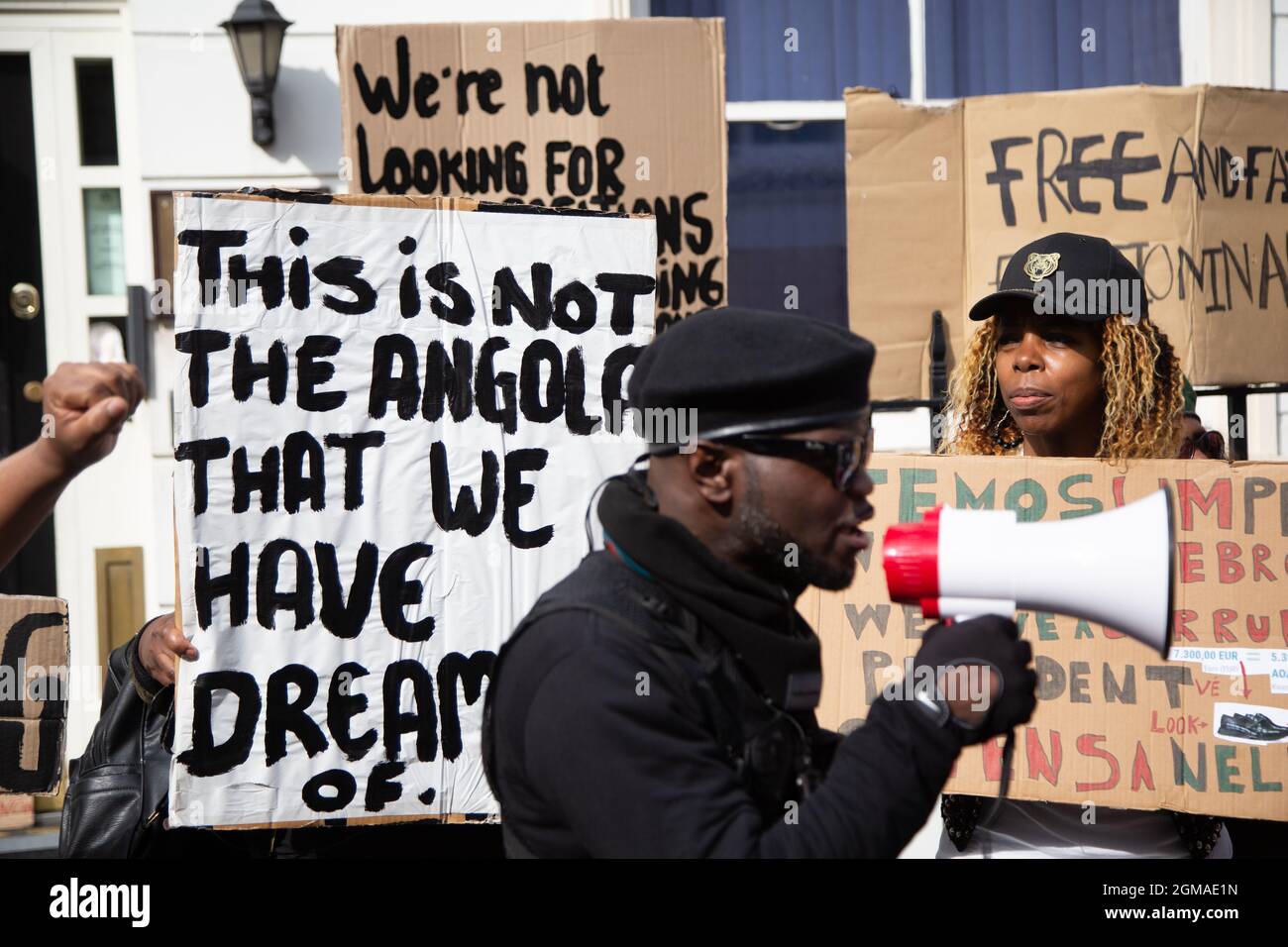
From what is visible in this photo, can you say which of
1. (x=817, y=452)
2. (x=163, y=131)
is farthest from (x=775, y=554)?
(x=163, y=131)

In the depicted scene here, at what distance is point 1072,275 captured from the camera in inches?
101

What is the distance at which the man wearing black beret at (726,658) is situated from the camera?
1428mm

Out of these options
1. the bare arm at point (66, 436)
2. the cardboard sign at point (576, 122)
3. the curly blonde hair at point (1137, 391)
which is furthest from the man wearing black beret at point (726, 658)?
the cardboard sign at point (576, 122)

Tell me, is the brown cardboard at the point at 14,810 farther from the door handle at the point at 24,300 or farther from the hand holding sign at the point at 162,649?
the door handle at the point at 24,300

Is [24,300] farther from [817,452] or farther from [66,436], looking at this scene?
[817,452]

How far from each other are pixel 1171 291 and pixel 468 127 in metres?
2.12

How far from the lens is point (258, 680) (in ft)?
8.11

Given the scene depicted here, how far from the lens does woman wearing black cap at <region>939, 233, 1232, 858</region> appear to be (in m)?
2.47

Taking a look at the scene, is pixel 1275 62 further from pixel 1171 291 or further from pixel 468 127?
pixel 468 127

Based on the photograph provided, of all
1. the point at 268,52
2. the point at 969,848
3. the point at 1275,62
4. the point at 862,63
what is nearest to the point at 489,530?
the point at 969,848

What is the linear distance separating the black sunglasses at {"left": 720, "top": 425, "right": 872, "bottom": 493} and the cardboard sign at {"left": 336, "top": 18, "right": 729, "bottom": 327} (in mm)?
2089

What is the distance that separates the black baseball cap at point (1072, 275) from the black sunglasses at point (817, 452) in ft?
3.57

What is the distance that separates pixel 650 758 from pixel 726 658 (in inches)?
7.7

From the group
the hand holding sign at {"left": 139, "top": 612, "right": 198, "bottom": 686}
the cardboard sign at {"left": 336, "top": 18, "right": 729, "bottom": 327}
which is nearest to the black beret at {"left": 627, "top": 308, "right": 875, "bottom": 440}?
the hand holding sign at {"left": 139, "top": 612, "right": 198, "bottom": 686}
